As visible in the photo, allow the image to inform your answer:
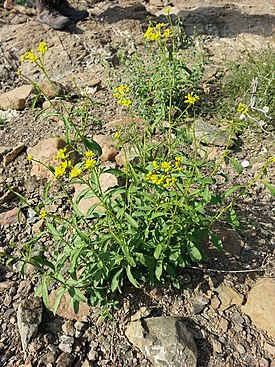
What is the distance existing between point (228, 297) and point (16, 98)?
2.79 m

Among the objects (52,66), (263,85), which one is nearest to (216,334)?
(263,85)

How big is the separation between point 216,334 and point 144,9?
4.55 meters

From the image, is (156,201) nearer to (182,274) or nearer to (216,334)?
(182,274)

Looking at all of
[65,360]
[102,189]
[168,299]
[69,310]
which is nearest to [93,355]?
[65,360]

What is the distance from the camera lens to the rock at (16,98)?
3881 mm

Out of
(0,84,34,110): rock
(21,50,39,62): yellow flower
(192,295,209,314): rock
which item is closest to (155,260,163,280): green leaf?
(192,295,209,314): rock

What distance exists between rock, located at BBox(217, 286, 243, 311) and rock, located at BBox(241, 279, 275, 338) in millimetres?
52

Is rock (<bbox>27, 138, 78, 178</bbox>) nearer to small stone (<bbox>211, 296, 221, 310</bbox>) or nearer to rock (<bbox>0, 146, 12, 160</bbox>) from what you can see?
rock (<bbox>0, 146, 12, 160</bbox>)

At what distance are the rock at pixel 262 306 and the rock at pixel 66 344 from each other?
0.99 meters

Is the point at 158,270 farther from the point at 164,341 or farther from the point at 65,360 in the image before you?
the point at 65,360

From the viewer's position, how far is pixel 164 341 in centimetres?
204

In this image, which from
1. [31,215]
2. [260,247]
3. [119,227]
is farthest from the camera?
[31,215]

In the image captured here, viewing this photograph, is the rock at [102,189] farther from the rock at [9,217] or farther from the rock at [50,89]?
the rock at [50,89]

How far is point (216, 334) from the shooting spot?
2188mm
